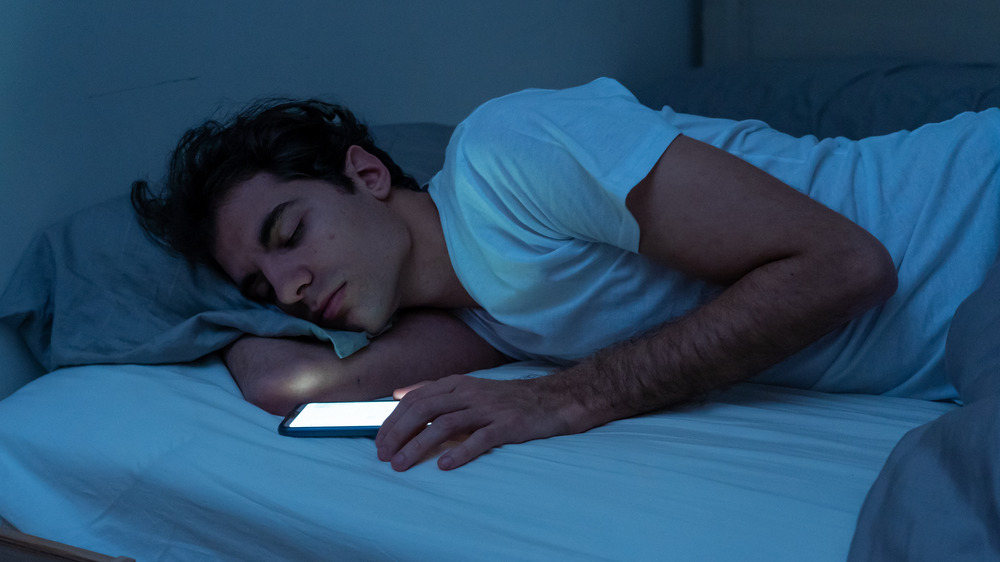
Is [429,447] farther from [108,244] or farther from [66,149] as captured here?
[66,149]

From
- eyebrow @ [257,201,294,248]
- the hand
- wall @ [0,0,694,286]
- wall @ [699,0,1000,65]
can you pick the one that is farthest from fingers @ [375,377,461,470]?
wall @ [699,0,1000,65]

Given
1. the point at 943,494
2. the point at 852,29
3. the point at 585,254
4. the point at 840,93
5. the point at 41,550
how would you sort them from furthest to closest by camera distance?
the point at 852,29, the point at 840,93, the point at 585,254, the point at 41,550, the point at 943,494

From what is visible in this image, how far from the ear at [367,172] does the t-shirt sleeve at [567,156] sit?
227 millimetres

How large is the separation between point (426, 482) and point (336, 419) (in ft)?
0.72

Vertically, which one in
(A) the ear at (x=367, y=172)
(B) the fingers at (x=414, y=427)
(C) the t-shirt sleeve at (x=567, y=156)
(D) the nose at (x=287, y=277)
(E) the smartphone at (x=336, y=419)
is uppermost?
(C) the t-shirt sleeve at (x=567, y=156)

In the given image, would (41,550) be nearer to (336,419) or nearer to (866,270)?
(336,419)

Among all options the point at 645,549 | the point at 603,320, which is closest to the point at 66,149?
the point at 603,320

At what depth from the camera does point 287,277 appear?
3.78 ft

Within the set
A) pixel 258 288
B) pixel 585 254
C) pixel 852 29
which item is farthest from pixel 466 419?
pixel 852 29

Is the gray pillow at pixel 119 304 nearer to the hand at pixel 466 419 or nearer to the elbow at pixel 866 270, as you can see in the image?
the hand at pixel 466 419

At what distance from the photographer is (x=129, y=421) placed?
100cm

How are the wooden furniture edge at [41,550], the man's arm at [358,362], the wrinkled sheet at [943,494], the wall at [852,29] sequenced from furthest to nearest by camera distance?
the wall at [852,29] < the man's arm at [358,362] < the wooden furniture edge at [41,550] < the wrinkled sheet at [943,494]

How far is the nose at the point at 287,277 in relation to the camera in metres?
1.15

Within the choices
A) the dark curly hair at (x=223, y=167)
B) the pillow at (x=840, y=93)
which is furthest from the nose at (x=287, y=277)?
the pillow at (x=840, y=93)
